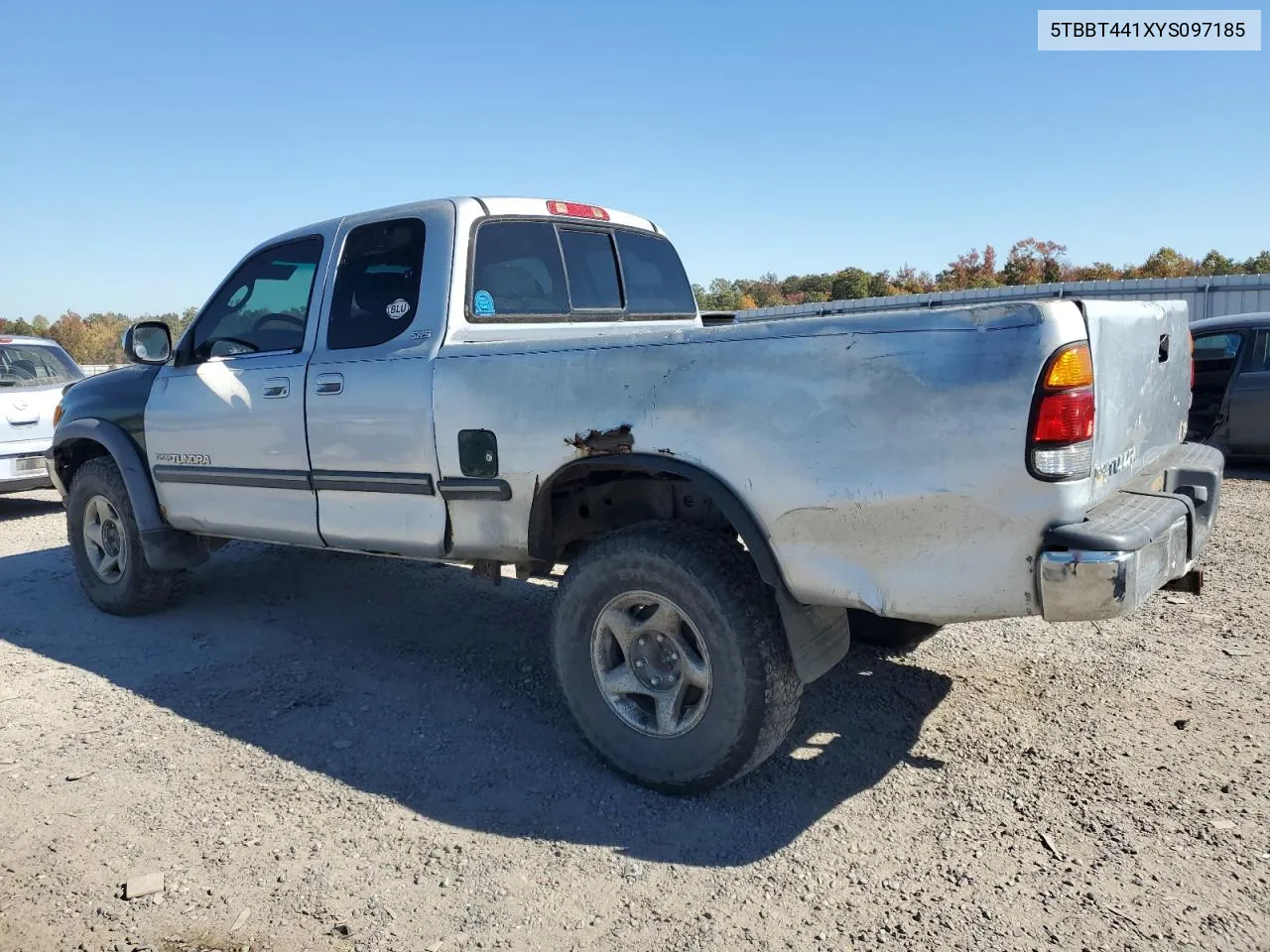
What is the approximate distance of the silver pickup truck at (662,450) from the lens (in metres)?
2.46

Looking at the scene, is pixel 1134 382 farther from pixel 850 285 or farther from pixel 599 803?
pixel 850 285

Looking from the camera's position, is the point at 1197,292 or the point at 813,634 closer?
the point at 813,634

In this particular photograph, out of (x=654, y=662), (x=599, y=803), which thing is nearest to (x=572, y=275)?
(x=654, y=662)

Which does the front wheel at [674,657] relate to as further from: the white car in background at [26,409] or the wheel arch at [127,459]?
the white car in background at [26,409]

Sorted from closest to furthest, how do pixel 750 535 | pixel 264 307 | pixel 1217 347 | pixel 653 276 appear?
pixel 750 535
pixel 264 307
pixel 653 276
pixel 1217 347

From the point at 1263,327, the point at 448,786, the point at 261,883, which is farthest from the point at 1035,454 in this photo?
the point at 1263,327

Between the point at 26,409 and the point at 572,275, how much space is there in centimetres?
704

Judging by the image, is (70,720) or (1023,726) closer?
(1023,726)

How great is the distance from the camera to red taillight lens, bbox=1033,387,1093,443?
7.82ft

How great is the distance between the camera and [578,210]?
4.49 metres

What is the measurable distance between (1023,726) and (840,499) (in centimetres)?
160

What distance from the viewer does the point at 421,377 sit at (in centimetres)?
362

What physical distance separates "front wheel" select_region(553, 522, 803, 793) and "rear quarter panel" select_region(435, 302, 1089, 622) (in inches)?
10.0

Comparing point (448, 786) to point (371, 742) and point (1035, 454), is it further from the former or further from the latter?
point (1035, 454)
